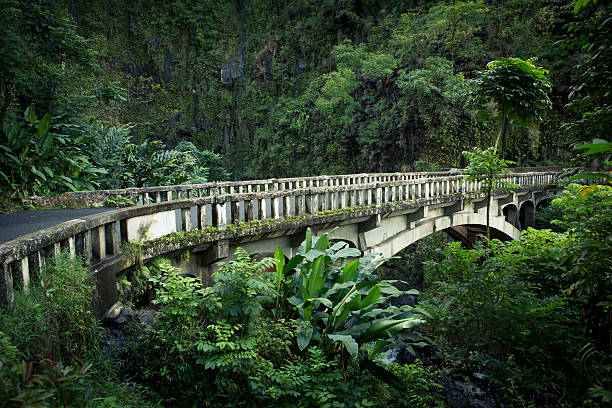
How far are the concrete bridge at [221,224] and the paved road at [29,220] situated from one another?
0.73 metres

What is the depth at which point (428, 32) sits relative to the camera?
2505 centimetres

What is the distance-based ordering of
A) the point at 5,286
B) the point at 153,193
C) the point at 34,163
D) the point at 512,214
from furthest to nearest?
1. the point at 512,214
2. the point at 153,193
3. the point at 34,163
4. the point at 5,286

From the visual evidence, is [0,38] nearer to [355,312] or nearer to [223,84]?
[355,312]

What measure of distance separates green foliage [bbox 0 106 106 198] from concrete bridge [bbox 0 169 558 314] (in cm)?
119

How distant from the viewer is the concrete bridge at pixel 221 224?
138 inches

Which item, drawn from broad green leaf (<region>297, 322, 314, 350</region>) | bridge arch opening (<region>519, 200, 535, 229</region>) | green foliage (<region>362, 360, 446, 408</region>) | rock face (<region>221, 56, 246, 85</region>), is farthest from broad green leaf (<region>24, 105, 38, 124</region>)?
rock face (<region>221, 56, 246, 85</region>)

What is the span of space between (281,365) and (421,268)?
17.7 metres

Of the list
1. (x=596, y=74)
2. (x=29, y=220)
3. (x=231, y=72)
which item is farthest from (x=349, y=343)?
(x=231, y=72)

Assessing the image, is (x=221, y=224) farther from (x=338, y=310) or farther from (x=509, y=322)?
(x=509, y=322)

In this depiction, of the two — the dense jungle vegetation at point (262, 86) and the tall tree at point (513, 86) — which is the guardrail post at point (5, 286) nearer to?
the dense jungle vegetation at point (262, 86)

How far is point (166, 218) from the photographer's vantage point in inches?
208

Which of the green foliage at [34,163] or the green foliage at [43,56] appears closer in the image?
the green foliage at [34,163]

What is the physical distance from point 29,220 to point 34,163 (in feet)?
10.5

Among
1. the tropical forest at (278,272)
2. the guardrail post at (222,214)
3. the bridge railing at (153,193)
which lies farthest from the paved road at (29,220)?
the guardrail post at (222,214)
